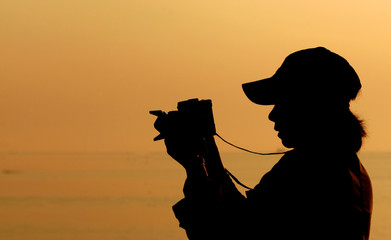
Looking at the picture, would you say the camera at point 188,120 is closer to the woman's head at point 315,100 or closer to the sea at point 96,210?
the woman's head at point 315,100

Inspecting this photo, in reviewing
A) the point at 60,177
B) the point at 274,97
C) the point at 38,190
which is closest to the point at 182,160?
the point at 274,97

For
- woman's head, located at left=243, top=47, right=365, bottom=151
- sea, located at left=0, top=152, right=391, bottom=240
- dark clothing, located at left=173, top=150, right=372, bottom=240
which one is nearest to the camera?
dark clothing, located at left=173, top=150, right=372, bottom=240

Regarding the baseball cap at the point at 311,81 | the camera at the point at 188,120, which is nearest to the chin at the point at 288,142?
the baseball cap at the point at 311,81

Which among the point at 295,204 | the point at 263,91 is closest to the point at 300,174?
the point at 295,204

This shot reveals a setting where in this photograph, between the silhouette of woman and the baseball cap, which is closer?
the silhouette of woman

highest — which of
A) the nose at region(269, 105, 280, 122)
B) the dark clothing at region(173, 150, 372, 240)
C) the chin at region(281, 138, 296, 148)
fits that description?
the nose at region(269, 105, 280, 122)

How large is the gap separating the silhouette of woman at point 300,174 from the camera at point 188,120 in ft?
0.11

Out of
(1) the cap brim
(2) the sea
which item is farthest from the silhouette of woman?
(2) the sea

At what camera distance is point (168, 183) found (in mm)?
41750

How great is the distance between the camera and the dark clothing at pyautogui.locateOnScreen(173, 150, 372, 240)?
144 inches

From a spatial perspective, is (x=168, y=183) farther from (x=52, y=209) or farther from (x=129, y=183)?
(x=52, y=209)

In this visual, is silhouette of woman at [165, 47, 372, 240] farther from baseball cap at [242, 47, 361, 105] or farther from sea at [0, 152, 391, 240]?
sea at [0, 152, 391, 240]

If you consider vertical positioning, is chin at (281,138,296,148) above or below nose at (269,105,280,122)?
below

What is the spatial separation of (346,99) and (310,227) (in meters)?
0.50
